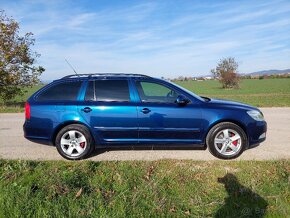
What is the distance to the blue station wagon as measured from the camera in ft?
17.1

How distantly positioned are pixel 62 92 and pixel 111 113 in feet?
3.73

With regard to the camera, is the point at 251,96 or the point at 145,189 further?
the point at 251,96

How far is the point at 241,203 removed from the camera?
350cm

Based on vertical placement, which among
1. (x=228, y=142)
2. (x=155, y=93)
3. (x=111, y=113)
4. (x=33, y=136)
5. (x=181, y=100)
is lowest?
(x=228, y=142)

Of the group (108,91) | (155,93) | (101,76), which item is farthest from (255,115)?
(101,76)

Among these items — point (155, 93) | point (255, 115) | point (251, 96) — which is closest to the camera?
point (255, 115)

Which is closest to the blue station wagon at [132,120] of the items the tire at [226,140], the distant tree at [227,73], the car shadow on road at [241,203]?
the tire at [226,140]

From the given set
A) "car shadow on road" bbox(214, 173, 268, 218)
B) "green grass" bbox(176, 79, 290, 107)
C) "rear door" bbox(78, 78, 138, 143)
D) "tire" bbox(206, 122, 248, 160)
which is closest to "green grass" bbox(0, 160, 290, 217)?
"car shadow on road" bbox(214, 173, 268, 218)

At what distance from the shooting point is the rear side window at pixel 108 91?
17.6 ft

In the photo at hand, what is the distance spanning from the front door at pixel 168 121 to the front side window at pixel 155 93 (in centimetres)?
2

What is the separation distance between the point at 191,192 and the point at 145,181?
697mm

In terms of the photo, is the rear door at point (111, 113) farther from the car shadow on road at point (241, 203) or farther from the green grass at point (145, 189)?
the car shadow on road at point (241, 203)

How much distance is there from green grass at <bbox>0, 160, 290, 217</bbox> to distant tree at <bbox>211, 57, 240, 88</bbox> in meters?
52.4

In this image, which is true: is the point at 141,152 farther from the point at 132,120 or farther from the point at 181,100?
the point at 181,100
